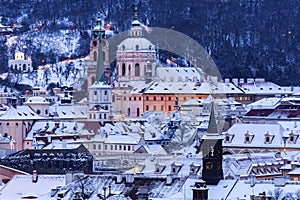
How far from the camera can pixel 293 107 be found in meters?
121

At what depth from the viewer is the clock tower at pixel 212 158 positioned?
68.6m

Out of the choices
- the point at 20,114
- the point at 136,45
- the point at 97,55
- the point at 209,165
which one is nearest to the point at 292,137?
the point at 209,165

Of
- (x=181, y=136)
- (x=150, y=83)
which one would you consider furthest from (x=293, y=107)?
(x=150, y=83)

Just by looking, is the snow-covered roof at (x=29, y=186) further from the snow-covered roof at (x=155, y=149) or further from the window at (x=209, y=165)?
the snow-covered roof at (x=155, y=149)

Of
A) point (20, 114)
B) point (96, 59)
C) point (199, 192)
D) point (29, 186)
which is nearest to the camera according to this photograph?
point (199, 192)

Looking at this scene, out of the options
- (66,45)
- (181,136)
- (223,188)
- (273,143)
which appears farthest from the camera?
(66,45)

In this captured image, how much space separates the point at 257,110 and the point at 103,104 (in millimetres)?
14908

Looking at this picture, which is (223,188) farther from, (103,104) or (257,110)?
(103,104)

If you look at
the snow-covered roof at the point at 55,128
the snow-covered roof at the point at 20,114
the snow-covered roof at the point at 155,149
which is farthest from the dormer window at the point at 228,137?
the snow-covered roof at the point at 20,114

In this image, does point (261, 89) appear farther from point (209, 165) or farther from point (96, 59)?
point (209, 165)

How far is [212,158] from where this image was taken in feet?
233

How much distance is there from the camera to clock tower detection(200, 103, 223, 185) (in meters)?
68.6

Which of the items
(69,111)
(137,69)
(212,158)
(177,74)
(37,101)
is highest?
(137,69)

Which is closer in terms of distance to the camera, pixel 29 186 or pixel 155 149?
pixel 29 186
